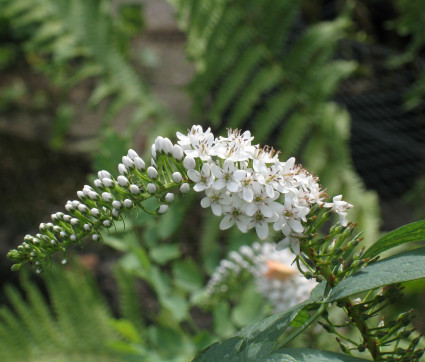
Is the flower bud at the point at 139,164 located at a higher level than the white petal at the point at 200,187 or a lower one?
higher

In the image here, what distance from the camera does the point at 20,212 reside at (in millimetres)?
3078

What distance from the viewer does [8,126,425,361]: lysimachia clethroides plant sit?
66 cm

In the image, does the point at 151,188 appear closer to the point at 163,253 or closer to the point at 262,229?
the point at 262,229

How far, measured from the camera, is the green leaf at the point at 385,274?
A: 0.59 m

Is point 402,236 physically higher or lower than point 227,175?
lower

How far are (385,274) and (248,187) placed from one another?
8.3 inches

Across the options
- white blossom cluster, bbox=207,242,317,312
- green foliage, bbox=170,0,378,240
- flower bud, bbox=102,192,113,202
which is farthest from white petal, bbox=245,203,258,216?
green foliage, bbox=170,0,378,240

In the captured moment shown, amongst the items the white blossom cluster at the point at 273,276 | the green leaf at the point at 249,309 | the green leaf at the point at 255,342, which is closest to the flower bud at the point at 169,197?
the green leaf at the point at 255,342

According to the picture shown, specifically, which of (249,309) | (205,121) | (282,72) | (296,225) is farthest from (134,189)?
(205,121)

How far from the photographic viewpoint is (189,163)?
0.75m

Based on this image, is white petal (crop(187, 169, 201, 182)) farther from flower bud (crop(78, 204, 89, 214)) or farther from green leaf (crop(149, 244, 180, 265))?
green leaf (crop(149, 244, 180, 265))

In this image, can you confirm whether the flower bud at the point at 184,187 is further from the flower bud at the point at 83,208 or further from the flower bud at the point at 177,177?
the flower bud at the point at 83,208

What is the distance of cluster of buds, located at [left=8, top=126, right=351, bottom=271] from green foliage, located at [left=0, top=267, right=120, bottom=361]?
1.34 m

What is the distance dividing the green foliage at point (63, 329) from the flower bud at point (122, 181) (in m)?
1.36
